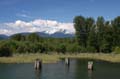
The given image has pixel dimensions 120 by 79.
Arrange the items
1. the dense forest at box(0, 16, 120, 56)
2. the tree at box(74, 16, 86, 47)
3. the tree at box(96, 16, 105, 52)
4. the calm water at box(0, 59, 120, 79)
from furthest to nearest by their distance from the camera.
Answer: the tree at box(74, 16, 86, 47) → the tree at box(96, 16, 105, 52) → the dense forest at box(0, 16, 120, 56) → the calm water at box(0, 59, 120, 79)

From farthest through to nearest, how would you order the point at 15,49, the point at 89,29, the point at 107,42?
the point at 89,29 → the point at 107,42 → the point at 15,49

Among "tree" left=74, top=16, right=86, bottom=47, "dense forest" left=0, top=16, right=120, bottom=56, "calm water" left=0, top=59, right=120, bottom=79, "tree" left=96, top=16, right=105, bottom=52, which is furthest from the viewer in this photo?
"tree" left=74, top=16, right=86, bottom=47

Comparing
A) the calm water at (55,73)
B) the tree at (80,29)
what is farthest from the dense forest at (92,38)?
the calm water at (55,73)

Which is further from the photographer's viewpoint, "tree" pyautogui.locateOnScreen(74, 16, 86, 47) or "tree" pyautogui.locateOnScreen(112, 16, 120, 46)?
"tree" pyautogui.locateOnScreen(74, 16, 86, 47)

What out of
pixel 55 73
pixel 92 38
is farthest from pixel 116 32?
pixel 55 73

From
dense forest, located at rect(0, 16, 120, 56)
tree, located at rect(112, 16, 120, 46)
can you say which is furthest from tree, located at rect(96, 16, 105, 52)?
tree, located at rect(112, 16, 120, 46)

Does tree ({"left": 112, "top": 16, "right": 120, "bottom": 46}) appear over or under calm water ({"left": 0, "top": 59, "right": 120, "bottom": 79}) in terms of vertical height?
over

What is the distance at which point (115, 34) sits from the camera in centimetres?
13000

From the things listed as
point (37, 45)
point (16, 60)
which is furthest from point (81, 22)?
point (16, 60)

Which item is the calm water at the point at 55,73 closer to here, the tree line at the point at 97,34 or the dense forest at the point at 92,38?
the dense forest at the point at 92,38

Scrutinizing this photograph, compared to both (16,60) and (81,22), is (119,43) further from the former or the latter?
(16,60)

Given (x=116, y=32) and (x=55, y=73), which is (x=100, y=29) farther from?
(x=55, y=73)

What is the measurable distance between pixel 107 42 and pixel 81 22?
57.5 feet

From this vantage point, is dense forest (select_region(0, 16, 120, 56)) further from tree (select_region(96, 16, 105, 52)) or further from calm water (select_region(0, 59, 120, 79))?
calm water (select_region(0, 59, 120, 79))
